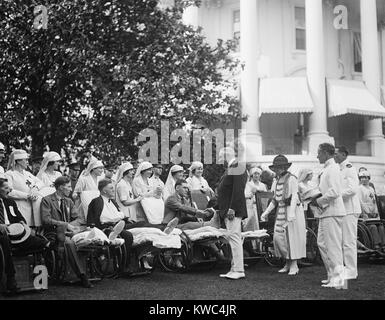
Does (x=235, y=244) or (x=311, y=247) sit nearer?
(x=235, y=244)

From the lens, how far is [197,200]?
1204cm

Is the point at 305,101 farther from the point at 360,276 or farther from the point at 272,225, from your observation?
the point at 360,276

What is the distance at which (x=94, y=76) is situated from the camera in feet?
44.8

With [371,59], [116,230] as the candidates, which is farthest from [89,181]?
[371,59]

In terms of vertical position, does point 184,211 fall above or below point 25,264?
above

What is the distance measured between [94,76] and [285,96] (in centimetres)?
1049

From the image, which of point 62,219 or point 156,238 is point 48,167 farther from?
point 156,238

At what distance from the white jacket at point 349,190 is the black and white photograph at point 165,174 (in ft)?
0.11

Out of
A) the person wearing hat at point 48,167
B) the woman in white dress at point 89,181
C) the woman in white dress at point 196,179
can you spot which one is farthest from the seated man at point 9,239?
the woman in white dress at point 196,179

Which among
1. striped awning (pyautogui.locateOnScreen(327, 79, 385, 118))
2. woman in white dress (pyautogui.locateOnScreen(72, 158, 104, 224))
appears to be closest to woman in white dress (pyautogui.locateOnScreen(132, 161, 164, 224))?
woman in white dress (pyautogui.locateOnScreen(72, 158, 104, 224))

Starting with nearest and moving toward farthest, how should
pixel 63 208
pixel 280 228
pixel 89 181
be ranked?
pixel 63 208, pixel 280 228, pixel 89 181

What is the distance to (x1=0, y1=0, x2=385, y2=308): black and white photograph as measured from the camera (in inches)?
338

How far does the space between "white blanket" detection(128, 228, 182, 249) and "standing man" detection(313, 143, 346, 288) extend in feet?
7.07
